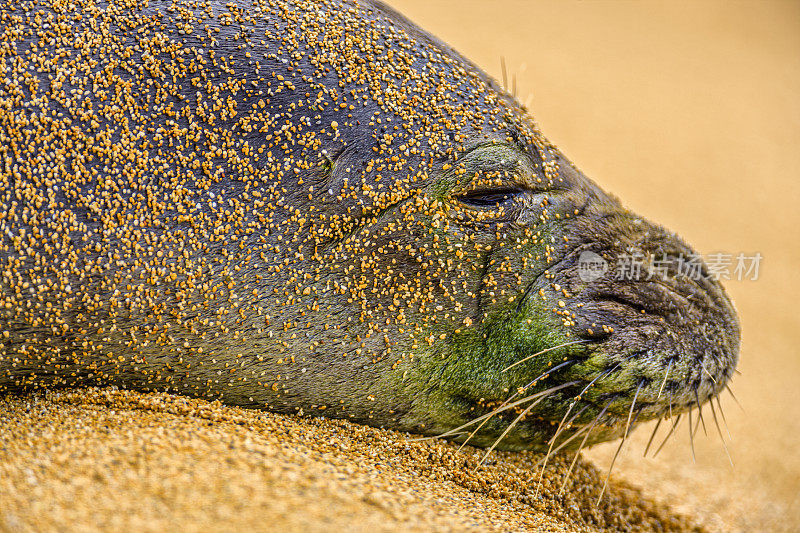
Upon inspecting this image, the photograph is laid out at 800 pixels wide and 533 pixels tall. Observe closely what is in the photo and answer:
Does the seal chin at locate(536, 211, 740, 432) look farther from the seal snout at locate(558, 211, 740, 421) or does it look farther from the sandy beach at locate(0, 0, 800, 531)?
the sandy beach at locate(0, 0, 800, 531)

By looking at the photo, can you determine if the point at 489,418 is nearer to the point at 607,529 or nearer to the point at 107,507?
the point at 607,529

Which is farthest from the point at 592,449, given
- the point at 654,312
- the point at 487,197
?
the point at 487,197

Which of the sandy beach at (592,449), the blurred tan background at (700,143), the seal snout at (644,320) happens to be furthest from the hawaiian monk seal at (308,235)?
the blurred tan background at (700,143)

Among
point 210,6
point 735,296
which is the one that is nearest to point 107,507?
point 210,6

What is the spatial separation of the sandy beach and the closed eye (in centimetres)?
89

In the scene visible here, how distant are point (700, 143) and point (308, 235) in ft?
23.9

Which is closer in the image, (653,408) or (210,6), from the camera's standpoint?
(210,6)

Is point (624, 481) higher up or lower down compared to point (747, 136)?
lower down

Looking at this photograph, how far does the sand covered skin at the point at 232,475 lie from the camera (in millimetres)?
1722

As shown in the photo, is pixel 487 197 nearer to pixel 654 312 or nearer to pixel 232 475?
pixel 654 312

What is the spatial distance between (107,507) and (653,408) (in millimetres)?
1866

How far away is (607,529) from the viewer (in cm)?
277

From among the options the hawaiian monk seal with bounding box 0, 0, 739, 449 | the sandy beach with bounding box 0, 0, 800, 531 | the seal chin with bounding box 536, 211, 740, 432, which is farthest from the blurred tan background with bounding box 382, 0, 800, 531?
the hawaiian monk seal with bounding box 0, 0, 739, 449

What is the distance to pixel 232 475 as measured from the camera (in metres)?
1.86
